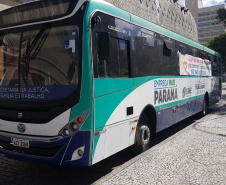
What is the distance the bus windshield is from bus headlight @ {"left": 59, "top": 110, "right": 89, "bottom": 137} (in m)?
0.42

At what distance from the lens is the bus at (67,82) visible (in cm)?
400

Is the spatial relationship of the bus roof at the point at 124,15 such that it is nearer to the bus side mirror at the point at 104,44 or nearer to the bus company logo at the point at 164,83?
the bus side mirror at the point at 104,44

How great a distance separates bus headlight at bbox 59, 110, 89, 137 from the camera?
3963mm

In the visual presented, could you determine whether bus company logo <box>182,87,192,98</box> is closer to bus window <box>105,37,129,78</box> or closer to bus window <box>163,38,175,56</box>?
bus window <box>163,38,175,56</box>

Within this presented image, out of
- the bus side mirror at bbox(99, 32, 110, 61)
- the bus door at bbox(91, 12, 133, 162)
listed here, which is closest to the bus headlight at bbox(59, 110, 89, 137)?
the bus door at bbox(91, 12, 133, 162)

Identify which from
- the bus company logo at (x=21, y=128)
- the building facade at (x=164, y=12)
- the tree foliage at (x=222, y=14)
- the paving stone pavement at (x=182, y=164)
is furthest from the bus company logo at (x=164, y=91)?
the tree foliage at (x=222, y=14)

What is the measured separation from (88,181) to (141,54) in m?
2.94

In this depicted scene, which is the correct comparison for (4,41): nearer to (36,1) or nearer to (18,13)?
(18,13)

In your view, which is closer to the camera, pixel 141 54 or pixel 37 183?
pixel 37 183

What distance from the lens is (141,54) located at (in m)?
5.81

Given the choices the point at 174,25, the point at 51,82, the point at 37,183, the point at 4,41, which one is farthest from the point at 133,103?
the point at 174,25

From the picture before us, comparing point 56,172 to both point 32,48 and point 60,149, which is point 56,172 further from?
point 32,48

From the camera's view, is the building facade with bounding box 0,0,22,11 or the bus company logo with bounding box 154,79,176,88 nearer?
the bus company logo with bounding box 154,79,176,88

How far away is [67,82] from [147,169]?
2.29m
